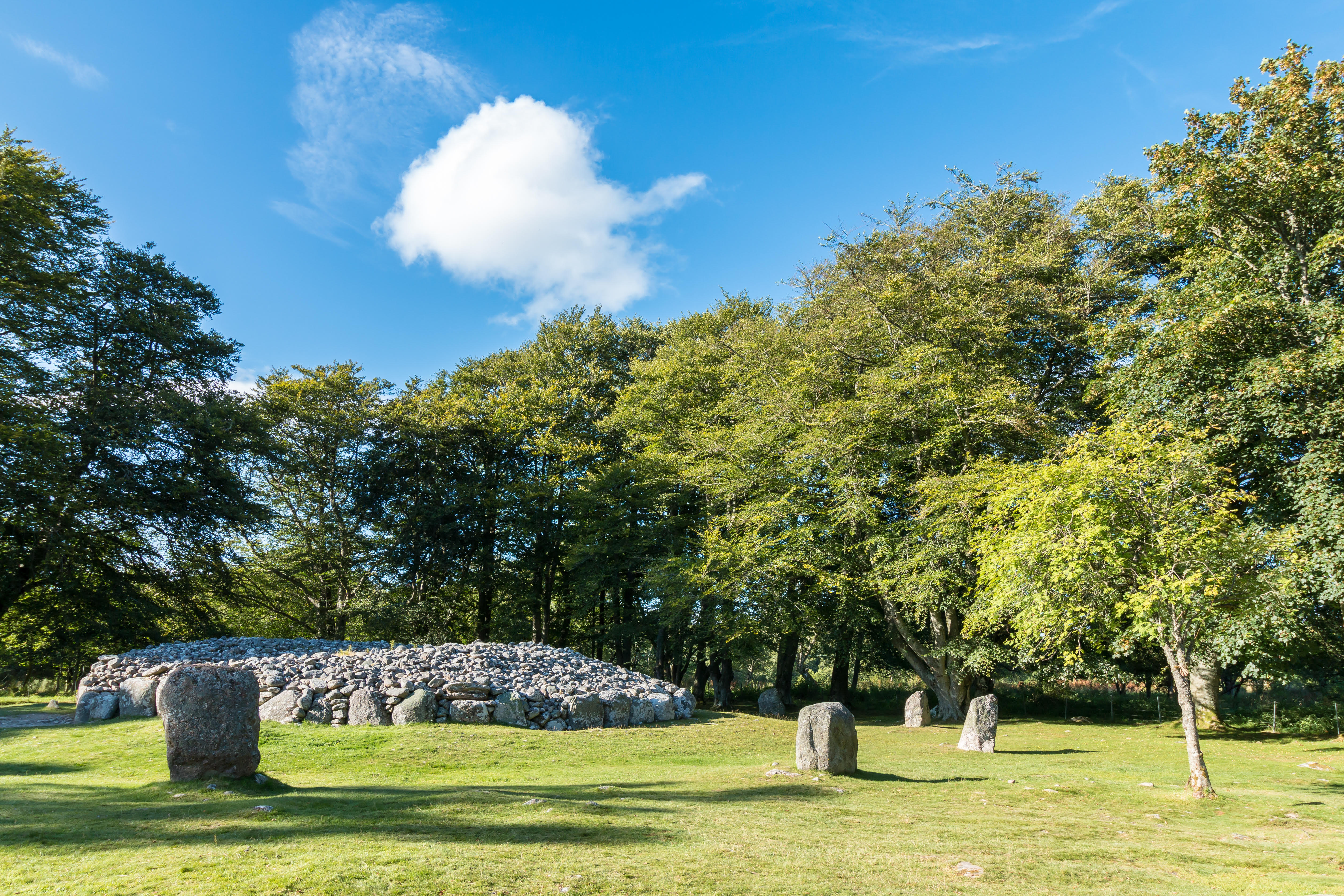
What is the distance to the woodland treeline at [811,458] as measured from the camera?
14922mm

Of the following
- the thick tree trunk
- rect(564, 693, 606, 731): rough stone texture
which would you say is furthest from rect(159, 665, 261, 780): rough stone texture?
the thick tree trunk

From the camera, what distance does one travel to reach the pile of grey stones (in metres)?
15.4

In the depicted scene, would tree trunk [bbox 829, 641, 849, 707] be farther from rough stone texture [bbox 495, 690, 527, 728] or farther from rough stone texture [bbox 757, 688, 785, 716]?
rough stone texture [bbox 495, 690, 527, 728]

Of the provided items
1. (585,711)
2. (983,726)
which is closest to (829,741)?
(983,726)

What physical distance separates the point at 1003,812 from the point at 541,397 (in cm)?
2833

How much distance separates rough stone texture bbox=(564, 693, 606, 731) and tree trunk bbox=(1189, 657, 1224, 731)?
1903cm

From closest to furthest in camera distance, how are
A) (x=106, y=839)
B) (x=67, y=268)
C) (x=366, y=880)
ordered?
1. (x=366, y=880)
2. (x=106, y=839)
3. (x=67, y=268)

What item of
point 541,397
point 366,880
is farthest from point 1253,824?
point 541,397

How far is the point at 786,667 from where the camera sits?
104 feet

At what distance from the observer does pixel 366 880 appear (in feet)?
16.4

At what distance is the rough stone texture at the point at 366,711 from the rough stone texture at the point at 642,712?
249 inches

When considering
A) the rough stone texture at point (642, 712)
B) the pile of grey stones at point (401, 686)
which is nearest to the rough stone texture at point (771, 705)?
the pile of grey stones at point (401, 686)

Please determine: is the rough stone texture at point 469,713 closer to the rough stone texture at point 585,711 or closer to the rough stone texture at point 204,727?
the rough stone texture at point 585,711

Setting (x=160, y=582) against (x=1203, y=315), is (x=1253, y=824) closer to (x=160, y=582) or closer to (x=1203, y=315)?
(x=1203, y=315)
